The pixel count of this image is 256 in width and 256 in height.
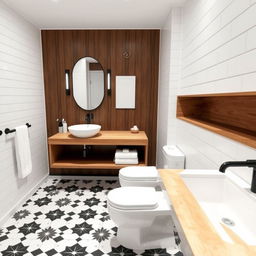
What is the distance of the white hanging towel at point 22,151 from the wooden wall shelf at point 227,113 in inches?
73.1

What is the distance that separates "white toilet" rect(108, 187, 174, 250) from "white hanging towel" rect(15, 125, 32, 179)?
129cm

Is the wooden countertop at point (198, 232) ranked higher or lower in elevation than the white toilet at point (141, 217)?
higher

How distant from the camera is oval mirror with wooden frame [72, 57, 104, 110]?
2.98 m

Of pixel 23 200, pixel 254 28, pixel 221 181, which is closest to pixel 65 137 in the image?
pixel 23 200

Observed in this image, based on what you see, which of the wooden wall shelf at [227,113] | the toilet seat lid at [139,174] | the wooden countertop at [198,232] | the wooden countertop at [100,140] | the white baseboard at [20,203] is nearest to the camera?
the wooden countertop at [198,232]

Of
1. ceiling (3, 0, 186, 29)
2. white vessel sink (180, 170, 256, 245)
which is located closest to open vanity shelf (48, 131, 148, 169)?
white vessel sink (180, 170, 256, 245)

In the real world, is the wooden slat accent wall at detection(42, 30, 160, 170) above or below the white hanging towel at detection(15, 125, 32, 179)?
above

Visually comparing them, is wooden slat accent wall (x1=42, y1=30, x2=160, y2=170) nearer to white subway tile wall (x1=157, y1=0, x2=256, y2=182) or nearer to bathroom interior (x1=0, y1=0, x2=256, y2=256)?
bathroom interior (x1=0, y1=0, x2=256, y2=256)

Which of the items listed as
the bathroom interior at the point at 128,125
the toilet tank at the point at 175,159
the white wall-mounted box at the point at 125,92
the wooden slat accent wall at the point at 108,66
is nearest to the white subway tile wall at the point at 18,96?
the bathroom interior at the point at 128,125

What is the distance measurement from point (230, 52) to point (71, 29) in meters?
2.49

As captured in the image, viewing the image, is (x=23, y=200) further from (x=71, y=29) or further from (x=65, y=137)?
(x=71, y=29)

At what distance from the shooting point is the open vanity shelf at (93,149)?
2.57 meters

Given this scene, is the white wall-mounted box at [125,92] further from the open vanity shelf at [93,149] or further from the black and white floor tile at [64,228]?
the black and white floor tile at [64,228]

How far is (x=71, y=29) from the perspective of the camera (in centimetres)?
289
